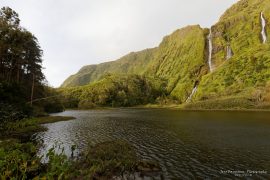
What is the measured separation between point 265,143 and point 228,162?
15478 millimetres

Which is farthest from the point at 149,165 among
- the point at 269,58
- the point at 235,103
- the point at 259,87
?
the point at 269,58

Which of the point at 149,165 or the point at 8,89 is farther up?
the point at 8,89

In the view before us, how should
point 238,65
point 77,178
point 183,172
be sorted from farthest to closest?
point 238,65 < point 183,172 < point 77,178

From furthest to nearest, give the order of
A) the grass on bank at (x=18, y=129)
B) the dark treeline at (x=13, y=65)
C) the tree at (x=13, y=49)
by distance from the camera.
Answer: the tree at (x=13, y=49) → the dark treeline at (x=13, y=65) → the grass on bank at (x=18, y=129)

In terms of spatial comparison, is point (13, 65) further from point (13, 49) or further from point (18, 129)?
point (18, 129)

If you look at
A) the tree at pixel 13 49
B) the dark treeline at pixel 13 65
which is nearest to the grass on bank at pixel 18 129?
the dark treeline at pixel 13 65

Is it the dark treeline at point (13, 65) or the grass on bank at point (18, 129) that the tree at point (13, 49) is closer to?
the dark treeline at point (13, 65)

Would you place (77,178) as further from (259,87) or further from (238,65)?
(238,65)

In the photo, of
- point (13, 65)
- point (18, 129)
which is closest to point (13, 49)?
point (13, 65)

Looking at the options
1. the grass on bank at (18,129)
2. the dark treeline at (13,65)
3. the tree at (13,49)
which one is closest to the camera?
the grass on bank at (18,129)

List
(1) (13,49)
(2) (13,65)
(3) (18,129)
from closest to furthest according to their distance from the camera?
(3) (18,129)
(1) (13,49)
(2) (13,65)

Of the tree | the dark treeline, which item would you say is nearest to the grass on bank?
the dark treeline

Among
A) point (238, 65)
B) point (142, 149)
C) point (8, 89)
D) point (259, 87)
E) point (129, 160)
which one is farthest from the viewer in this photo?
point (238, 65)

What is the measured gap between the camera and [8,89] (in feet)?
195
